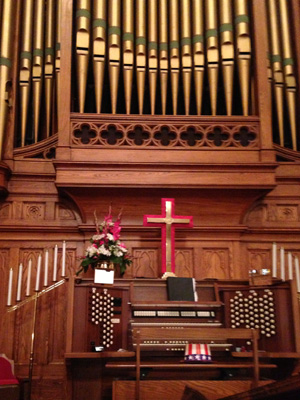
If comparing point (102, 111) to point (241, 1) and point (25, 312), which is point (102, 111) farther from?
point (25, 312)

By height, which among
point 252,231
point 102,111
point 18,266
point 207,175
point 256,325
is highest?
point 102,111

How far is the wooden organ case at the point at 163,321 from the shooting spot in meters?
5.28

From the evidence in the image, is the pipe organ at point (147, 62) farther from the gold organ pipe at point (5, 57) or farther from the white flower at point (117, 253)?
the white flower at point (117, 253)

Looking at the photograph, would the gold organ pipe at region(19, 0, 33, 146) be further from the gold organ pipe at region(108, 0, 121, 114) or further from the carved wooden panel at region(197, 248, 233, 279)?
the carved wooden panel at region(197, 248, 233, 279)

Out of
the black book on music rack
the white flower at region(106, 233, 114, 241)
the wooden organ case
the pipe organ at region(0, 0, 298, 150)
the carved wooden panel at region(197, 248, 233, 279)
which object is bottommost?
the wooden organ case

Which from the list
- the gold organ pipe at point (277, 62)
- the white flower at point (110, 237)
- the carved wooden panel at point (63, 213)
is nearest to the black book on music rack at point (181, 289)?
the white flower at point (110, 237)

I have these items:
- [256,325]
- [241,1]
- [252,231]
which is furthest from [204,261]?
[241,1]

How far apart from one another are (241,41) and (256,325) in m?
3.71

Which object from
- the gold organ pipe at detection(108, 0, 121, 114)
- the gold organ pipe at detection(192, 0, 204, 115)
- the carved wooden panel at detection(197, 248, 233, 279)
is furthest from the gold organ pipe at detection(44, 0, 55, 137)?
the carved wooden panel at detection(197, 248, 233, 279)

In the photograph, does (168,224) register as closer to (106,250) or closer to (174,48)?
(106,250)

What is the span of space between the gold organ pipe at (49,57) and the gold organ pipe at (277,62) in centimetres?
308

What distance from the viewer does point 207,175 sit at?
6637 millimetres

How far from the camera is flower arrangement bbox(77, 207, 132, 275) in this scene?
19.7ft

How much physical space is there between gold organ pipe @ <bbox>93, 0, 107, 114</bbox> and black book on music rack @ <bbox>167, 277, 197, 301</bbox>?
2379 mm
